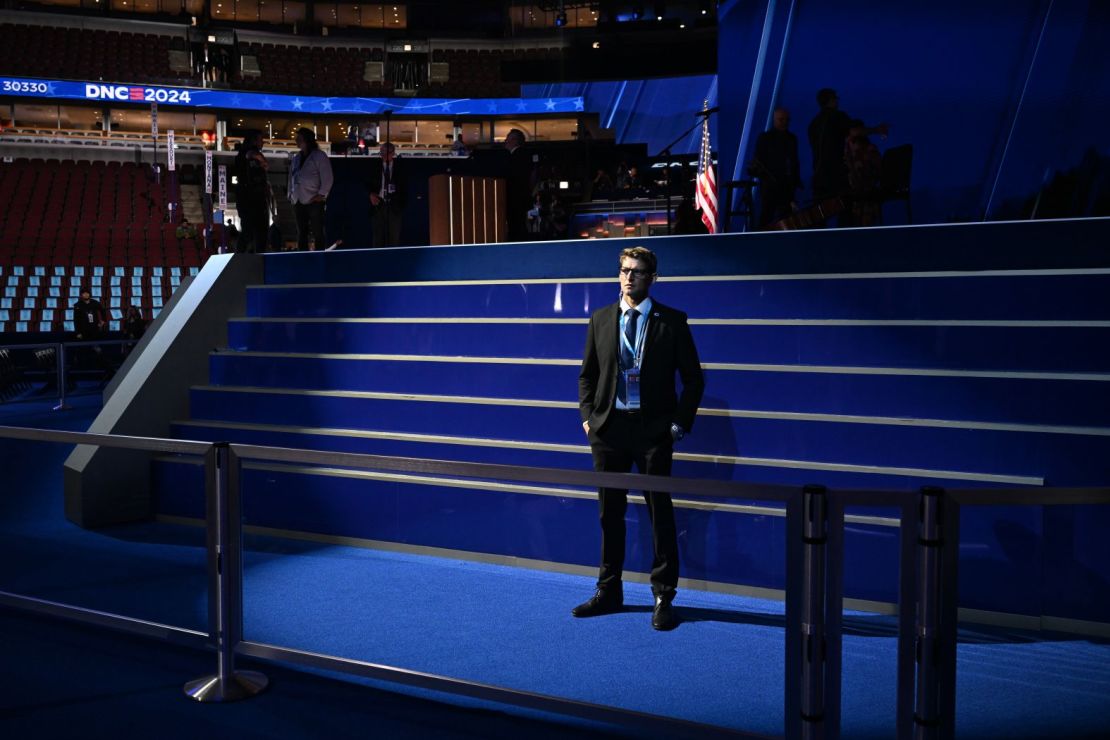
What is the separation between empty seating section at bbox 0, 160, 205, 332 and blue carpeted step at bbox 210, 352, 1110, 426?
11319mm

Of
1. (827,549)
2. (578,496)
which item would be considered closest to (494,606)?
(578,496)

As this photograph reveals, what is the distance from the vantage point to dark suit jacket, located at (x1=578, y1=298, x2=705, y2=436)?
4309 mm

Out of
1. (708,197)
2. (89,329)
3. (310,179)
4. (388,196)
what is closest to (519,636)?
(310,179)

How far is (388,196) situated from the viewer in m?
12.1

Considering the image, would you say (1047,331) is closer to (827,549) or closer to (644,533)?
(644,533)

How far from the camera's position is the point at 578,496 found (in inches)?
189

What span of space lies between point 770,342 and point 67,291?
56.9 ft

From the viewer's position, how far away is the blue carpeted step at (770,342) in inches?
193

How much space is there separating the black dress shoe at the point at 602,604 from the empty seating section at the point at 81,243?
48.2ft

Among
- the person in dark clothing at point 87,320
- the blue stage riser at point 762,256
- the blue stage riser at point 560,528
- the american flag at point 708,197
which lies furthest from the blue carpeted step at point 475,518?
the person in dark clothing at point 87,320

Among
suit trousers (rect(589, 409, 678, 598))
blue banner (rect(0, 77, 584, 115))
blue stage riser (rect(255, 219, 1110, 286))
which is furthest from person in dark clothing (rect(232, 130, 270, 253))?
blue banner (rect(0, 77, 584, 115))

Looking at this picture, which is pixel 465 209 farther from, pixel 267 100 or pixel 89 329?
pixel 267 100

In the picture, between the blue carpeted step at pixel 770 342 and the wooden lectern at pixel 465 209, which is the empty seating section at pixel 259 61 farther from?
the blue carpeted step at pixel 770 342

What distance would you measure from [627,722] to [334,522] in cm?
337
